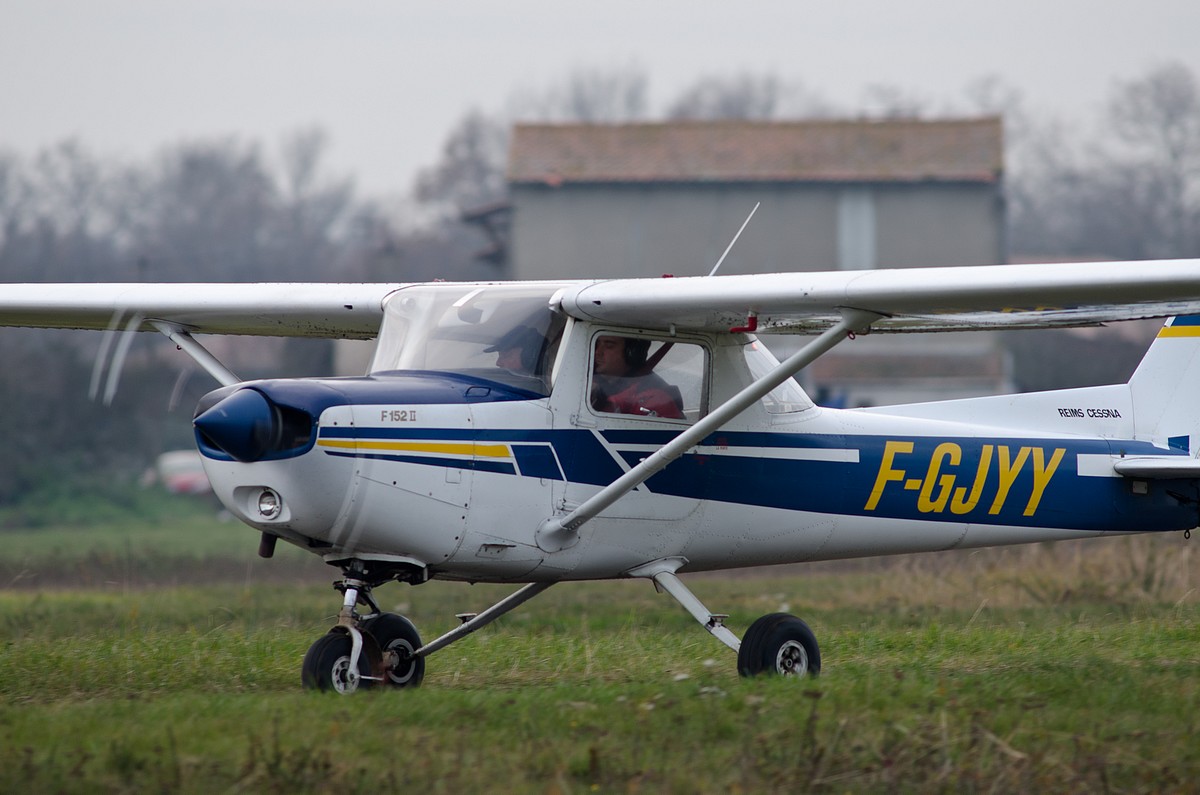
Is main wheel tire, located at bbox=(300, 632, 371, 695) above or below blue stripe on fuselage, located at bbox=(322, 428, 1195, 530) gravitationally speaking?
below

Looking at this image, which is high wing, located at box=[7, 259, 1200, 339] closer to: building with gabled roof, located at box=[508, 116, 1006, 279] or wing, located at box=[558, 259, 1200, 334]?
wing, located at box=[558, 259, 1200, 334]

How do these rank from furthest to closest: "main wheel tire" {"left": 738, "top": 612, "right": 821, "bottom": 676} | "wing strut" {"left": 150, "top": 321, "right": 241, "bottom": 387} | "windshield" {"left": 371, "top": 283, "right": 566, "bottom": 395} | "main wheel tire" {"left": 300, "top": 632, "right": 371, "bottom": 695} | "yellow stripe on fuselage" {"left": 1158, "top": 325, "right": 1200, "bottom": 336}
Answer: "yellow stripe on fuselage" {"left": 1158, "top": 325, "right": 1200, "bottom": 336} < "wing strut" {"left": 150, "top": 321, "right": 241, "bottom": 387} < "main wheel tire" {"left": 738, "top": 612, "right": 821, "bottom": 676} < "windshield" {"left": 371, "top": 283, "right": 566, "bottom": 395} < "main wheel tire" {"left": 300, "top": 632, "right": 371, "bottom": 695}

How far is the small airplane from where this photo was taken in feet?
22.7

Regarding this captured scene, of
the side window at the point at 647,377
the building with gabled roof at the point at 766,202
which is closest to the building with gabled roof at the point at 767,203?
the building with gabled roof at the point at 766,202

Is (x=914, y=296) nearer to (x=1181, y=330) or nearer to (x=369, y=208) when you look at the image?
(x=1181, y=330)

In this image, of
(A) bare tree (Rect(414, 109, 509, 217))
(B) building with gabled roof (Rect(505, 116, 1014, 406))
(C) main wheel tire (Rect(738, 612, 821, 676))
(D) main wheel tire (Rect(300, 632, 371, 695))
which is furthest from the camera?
(A) bare tree (Rect(414, 109, 509, 217))

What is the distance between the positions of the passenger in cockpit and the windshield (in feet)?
0.96

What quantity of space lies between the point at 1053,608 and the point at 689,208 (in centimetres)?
3124

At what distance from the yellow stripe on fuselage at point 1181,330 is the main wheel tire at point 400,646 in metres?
5.72

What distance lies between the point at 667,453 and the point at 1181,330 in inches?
183

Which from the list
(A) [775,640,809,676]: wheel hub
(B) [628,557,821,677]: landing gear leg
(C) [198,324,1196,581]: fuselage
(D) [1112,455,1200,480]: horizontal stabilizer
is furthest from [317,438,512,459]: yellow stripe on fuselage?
(D) [1112,455,1200,480]: horizontal stabilizer

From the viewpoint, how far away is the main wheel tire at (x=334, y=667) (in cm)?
715

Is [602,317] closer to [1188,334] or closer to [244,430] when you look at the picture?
[244,430]

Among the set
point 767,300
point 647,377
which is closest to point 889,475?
point 647,377
